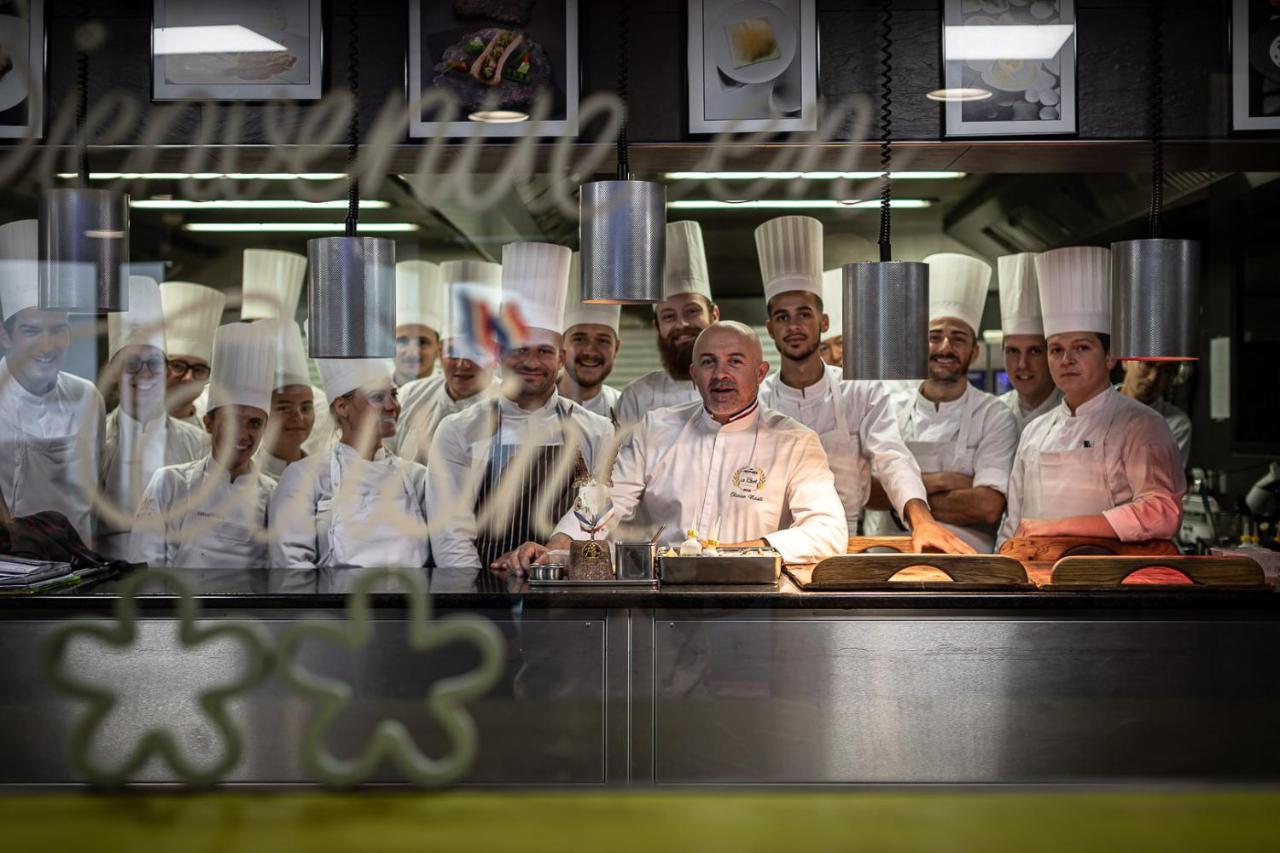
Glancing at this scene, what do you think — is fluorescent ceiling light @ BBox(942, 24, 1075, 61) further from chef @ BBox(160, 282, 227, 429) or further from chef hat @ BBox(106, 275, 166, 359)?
chef hat @ BBox(106, 275, 166, 359)

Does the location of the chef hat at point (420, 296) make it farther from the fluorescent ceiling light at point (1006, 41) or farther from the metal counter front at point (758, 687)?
the fluorescent ceiling light at point (1006, 41)

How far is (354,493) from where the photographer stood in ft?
12.9

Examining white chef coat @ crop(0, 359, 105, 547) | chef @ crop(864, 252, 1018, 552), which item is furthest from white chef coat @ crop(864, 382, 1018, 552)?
white chef coat @ crop(0, 359, 105, 547)

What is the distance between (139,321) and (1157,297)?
3042mm

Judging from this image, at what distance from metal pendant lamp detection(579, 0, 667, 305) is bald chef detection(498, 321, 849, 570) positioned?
83 centimetres

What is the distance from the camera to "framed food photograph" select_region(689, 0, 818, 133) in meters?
3.28

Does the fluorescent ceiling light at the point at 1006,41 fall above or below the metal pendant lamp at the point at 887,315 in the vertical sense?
above

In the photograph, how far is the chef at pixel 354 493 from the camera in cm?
388

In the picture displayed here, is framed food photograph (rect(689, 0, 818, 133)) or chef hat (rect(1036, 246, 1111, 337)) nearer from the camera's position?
framed food photograph (rect(689, 0, 818, 133))

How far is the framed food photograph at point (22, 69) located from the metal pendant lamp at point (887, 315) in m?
2.20

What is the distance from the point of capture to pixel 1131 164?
11.3 feet

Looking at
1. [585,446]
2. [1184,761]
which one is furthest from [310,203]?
[1184,761]

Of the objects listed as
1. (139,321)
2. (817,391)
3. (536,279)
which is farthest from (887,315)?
(139,321)

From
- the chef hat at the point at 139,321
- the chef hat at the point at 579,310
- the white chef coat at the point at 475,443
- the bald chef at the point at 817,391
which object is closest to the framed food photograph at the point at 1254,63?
the bald chef at the point at 817,391
